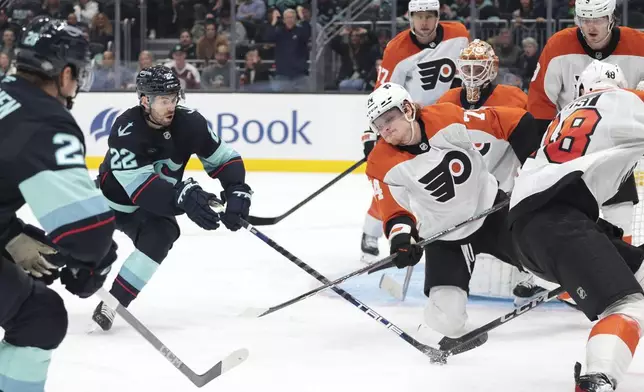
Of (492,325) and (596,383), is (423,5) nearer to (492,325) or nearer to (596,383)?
(492,325)

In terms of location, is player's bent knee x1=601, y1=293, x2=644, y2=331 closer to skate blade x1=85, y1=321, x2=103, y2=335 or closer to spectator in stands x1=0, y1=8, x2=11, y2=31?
skate blade x1=85, y1=321, x2=103, y2=335

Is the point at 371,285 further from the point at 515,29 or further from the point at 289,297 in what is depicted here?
the point at 515,29

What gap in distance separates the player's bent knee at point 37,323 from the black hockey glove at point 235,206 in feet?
4.23

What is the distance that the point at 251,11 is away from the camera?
28.0ft

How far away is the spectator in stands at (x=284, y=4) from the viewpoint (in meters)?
8.36

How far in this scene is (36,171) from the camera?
6.66 feet

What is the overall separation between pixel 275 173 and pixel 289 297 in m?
3.71

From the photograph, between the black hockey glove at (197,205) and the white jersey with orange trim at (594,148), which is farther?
the black hockey glove at (197,205)

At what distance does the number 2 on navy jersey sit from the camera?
2607mm

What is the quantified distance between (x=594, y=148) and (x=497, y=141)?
3.52ft

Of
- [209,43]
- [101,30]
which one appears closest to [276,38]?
[209,43]

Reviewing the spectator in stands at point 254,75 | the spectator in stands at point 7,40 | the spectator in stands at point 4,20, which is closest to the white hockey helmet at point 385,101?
the spectator in stands at point 254,75

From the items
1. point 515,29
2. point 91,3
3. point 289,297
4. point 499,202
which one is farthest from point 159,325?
point 91,3

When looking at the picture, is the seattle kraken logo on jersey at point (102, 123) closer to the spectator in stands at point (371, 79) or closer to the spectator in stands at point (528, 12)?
the spectator in stands at point (371, 79)
